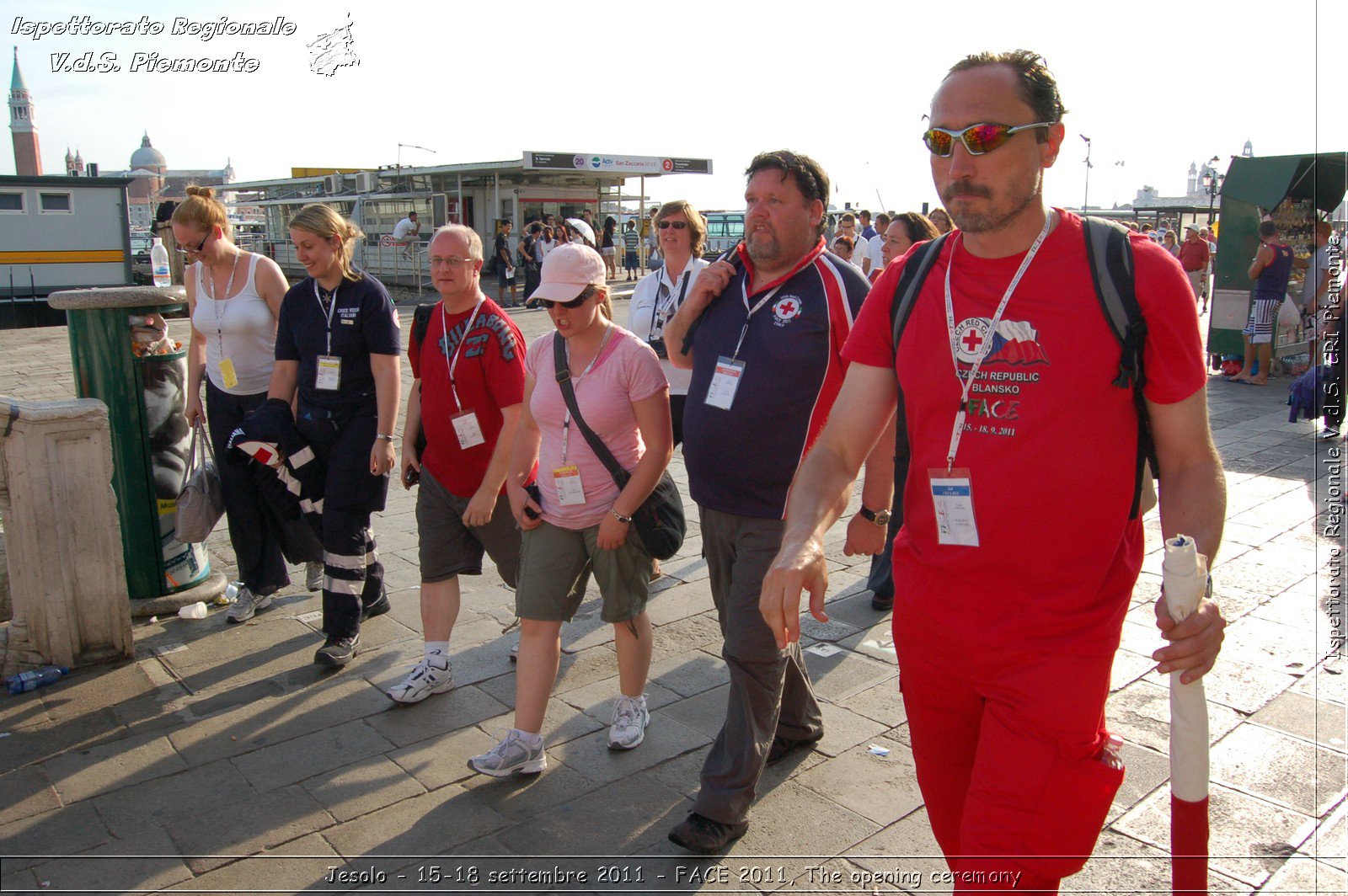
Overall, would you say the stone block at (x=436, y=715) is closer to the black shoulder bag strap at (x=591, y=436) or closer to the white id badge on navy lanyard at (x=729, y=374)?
the black shoulder bag strap at (x=591, y=436)

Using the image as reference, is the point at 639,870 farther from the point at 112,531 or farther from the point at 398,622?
the point at 112,531

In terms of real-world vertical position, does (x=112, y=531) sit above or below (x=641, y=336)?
below

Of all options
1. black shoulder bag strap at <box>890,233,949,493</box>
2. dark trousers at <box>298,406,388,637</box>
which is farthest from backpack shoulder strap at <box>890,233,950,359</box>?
dark trousers at <box>298,406,388,637</box>

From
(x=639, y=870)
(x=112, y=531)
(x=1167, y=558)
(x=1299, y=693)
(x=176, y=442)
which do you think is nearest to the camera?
(x=1167, y=558)

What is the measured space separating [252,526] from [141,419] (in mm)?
774

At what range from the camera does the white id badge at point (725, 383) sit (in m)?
3.24

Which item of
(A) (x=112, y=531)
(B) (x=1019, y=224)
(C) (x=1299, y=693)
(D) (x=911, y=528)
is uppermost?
(B) (x=1019, y=224)

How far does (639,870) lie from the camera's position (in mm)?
3004

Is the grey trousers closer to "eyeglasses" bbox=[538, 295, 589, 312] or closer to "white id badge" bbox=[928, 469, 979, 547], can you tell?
"eyeglasses" bbox=[538, 295, 589, 312]

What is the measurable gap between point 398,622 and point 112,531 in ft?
4.48

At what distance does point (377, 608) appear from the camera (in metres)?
5.14

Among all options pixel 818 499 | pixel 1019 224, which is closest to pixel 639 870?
pixel 818 499

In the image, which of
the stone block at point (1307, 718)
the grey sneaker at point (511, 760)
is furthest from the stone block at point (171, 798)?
the stone block at point (1307, 718)

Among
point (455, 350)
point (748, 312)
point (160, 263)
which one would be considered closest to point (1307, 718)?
point (748, 312)
